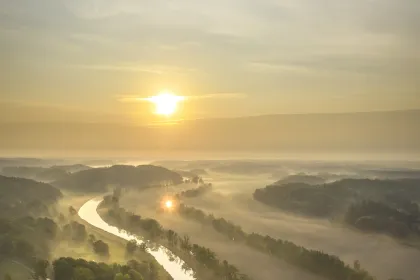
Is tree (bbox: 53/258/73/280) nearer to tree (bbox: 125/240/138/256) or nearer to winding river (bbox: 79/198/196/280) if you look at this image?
tree (bbox: 125/240/138/256)

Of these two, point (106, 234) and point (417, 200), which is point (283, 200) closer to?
point (417, 200)

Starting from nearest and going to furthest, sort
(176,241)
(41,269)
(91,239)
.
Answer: (41,269), (91,239), (176,241)

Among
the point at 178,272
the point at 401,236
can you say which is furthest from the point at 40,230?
the point at 401,236

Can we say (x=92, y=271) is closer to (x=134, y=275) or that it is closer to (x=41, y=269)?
(x=134, y=275)

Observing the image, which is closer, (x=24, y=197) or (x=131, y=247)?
(x=131, y=247)

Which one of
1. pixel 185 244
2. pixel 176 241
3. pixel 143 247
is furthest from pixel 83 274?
pixel 176 241
